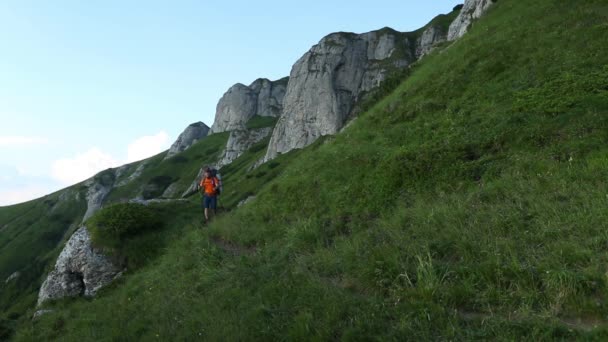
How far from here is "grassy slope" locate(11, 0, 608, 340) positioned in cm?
684

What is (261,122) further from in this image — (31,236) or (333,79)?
(31,236)

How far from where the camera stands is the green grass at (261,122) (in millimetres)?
172250

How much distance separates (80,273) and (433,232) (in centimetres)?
1937

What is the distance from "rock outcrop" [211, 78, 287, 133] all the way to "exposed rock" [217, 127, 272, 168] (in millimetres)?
33989

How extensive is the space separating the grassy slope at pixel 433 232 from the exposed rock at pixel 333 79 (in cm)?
9023

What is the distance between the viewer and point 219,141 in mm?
177250

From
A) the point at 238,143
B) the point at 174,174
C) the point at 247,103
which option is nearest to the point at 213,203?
the point at 238,143

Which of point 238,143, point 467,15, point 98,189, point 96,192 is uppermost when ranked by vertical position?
point 98,189

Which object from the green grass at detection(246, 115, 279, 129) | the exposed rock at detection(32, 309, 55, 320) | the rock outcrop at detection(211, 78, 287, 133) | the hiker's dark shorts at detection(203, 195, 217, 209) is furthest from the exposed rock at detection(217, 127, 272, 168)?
the exposed rock at detection(32, 309, 55, 320)

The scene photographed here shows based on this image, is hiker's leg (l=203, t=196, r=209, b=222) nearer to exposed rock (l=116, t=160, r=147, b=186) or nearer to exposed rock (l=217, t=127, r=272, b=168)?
exposed rock (l=217, t=127, r=272, b=168)

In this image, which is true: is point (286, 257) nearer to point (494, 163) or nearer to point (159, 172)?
point (494, 163)

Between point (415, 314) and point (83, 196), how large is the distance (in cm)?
18288

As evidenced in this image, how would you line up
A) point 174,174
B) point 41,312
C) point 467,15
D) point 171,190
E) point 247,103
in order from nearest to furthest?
point 41,312 < point 467,15 < point 171,190 < point 174,174 < point 247,103

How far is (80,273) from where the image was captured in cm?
2089
